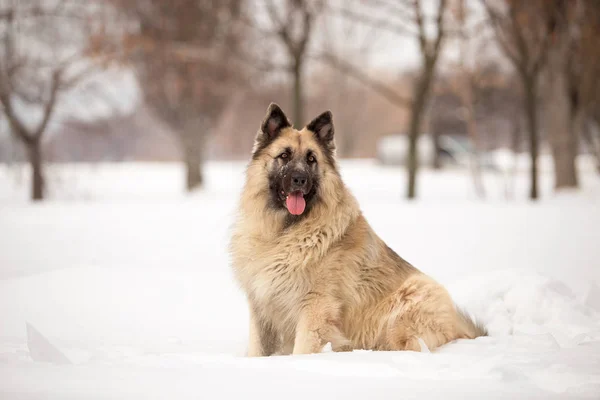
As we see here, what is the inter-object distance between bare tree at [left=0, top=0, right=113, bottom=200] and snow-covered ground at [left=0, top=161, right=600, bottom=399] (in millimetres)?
3832

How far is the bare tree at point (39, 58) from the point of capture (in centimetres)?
1509

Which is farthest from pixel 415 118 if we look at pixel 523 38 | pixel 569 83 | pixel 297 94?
pixel 569 83

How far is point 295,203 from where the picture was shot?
4227mm

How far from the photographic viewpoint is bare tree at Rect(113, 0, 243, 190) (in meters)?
16.7

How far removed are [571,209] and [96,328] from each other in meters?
12.1

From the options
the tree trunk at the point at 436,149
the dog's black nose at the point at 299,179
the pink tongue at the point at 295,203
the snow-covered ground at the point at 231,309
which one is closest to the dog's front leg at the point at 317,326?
the snow-covered ground at the point at 231,309

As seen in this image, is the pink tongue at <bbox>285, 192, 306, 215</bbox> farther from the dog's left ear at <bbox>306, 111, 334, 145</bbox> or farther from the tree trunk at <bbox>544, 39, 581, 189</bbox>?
the tree trunk at <bbox>544, 39, 581, 189</bbox>

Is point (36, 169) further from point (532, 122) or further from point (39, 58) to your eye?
point (532, 122)

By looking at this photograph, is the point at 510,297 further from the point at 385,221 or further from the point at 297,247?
the point at 385,221

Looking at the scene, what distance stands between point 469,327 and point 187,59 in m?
14.6

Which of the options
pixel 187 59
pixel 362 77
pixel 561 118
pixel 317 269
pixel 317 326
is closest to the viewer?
pixel 317 326

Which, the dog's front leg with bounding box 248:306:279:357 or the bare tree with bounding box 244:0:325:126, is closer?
the dog's front leg with bounding box 248:306:279:357

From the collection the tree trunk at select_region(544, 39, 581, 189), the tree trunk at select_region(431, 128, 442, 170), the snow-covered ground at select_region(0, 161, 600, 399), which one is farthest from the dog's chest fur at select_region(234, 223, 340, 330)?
the tree trunk at select_region(431, 128, 442, 170)

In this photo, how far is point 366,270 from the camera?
4.14m
